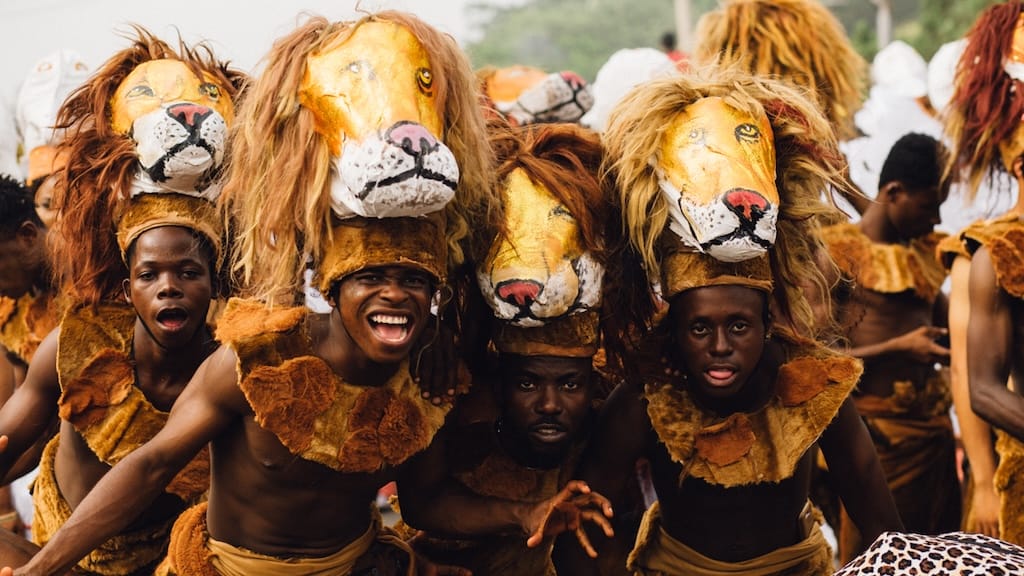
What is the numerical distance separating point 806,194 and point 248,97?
166 cm

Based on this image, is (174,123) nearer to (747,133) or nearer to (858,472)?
(747,133)

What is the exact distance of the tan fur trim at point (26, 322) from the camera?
5.01 m

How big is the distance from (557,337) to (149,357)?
1.47 metres

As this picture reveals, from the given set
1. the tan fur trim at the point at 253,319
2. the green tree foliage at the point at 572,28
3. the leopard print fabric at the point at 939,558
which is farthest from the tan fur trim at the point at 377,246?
the green tree foliage at the point at 572,28

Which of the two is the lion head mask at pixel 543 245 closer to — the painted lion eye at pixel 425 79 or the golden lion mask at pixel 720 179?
the golden lion mask at pixel 720 179

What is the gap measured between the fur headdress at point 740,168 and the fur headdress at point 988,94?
102 cm

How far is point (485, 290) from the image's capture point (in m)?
3.48

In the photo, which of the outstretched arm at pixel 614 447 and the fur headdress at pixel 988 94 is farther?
the fur headdress at pixel 988 94

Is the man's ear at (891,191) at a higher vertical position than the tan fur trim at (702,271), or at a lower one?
lower

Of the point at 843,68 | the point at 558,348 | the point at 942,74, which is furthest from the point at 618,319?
the point at 942,74

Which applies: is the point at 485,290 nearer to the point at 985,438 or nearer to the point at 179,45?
the point at 179,45

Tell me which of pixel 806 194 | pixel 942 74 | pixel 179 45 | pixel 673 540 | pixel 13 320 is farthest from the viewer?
pixel 942 74

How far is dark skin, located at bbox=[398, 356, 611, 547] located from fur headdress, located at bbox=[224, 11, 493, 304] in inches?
20.0

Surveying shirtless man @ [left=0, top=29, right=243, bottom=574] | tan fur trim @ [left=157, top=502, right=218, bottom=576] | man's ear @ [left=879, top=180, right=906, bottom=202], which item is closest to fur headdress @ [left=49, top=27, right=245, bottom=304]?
shirtless man @ [left=0, top=29, right=243, bottom=574]
